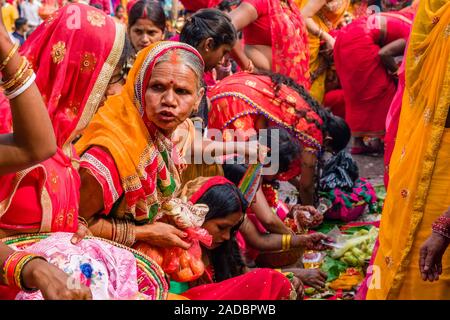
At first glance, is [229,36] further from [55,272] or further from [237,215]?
[55,272]

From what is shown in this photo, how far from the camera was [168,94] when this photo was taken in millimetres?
2674

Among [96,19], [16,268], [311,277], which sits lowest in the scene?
[311,277]

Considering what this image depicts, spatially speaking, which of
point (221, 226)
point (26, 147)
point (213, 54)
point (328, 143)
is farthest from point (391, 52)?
point (26, 147)

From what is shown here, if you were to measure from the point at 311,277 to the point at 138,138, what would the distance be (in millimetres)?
1522

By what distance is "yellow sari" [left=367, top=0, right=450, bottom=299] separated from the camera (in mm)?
2754

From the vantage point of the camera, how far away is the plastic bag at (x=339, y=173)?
530cm

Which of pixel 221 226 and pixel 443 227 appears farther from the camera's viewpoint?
pixel 221 226

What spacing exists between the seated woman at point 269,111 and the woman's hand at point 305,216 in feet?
0.73

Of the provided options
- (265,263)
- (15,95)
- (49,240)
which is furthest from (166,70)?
(265,263)

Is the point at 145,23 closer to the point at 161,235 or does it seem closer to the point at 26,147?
the point at 161,235

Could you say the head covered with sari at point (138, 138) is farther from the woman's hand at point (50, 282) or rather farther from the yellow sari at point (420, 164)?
the woman's hand at point (50, 282)

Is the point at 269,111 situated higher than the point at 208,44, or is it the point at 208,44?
the point at 208,44

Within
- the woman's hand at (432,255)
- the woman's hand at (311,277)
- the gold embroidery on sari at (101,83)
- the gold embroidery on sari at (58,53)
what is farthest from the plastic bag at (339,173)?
the gold embroidery on sari at (58,53)

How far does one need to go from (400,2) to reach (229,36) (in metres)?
4.09
